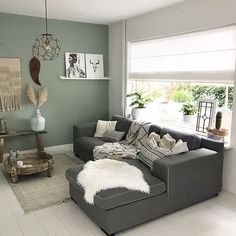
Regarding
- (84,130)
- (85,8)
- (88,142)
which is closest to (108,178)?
(88,142)

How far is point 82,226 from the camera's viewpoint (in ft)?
8.75

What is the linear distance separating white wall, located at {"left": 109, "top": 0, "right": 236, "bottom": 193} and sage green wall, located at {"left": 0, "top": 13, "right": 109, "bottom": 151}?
0.65 metres

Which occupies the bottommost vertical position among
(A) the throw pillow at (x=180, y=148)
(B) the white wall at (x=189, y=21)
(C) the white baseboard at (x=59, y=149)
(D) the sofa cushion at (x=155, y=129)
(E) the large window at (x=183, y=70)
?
(C) the white baseboard at (x=59, y=149)

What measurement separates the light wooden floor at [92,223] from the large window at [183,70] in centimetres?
123

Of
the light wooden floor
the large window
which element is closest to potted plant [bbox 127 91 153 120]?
the large window

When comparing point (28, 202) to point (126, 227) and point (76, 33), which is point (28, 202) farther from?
point (76, 33)

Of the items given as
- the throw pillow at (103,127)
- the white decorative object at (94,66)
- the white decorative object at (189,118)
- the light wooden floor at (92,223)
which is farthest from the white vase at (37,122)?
the white decorative object at (189,118)

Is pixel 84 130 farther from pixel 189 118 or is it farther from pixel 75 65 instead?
pixel 189 118

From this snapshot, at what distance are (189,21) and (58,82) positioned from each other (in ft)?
8.56

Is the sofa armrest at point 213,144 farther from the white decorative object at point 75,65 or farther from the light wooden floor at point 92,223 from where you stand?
the white decorative object at point 75,65

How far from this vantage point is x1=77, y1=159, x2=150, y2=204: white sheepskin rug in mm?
2556

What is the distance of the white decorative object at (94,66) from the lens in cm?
523

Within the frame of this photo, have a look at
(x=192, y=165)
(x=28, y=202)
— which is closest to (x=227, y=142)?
(x=192, y=165)

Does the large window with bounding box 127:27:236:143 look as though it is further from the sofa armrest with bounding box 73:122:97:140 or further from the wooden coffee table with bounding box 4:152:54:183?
the wooden coffee table with bounding box 4:152:54:183
